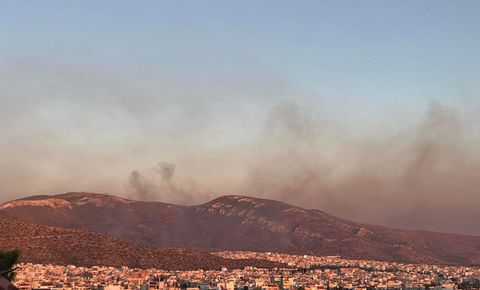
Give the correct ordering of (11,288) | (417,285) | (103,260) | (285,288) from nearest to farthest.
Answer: (11,288), (285,288), (417,285), (103,260)

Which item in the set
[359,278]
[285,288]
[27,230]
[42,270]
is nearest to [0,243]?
[42,270]

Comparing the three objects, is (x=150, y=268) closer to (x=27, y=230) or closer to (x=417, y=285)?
(x=27, y=230)

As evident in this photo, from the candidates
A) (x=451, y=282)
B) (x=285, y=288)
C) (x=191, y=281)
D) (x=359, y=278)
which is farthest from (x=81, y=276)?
(x=451, y=282)

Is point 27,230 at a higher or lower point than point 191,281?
higher

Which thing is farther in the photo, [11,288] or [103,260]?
[103,260]

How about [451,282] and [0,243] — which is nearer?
[0,243]

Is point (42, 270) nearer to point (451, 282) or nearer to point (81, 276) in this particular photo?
point (81, 276)

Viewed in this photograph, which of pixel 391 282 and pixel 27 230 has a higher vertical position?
Answer: pixel 27 230

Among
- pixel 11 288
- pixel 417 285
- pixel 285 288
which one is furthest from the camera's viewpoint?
pixel 417 285

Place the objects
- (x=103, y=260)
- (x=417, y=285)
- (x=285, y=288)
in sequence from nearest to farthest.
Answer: (x=285, y=288) < (x=417, y=285) < (x=103, y=260)
